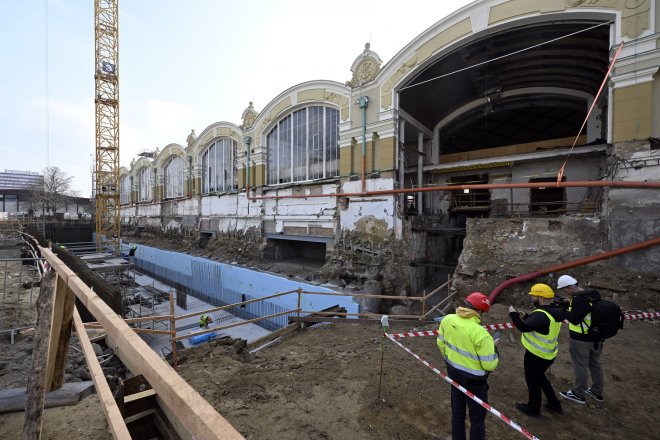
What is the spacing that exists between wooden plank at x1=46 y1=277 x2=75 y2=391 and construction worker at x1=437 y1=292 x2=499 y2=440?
3950 mm

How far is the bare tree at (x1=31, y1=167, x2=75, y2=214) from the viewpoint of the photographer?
43.4 meters

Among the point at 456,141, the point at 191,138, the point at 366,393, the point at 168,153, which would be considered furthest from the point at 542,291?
the point at 168,153

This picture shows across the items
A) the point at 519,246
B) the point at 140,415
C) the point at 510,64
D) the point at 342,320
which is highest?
the point at 510,64

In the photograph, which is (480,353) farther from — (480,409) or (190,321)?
(190,321)

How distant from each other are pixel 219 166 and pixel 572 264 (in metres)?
22.0

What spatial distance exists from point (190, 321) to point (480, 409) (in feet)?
38.9

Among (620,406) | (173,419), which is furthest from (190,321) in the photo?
(620,406)

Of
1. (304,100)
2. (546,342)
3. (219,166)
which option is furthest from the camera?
(219,166)

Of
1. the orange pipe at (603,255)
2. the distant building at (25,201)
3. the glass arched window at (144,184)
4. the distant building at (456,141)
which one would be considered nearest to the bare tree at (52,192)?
the distant building at (25,201)

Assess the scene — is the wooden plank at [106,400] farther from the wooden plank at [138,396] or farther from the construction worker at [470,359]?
the construction worker at [470,359]

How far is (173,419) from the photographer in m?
2.10

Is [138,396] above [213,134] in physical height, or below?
below

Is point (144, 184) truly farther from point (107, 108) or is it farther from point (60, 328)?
point (60, 328)

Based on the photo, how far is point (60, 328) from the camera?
2750mm
